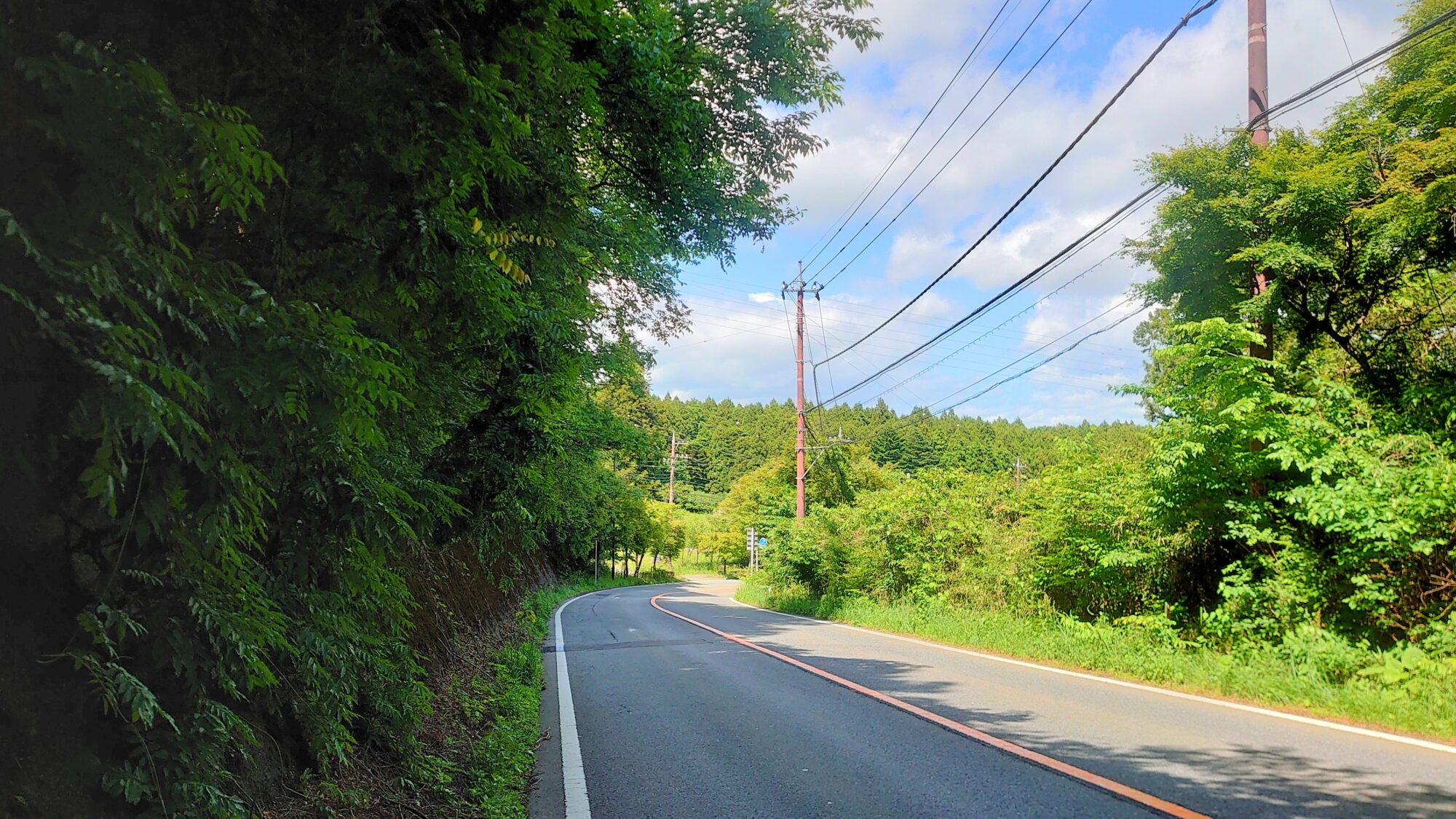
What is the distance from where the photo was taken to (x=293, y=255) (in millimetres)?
3162

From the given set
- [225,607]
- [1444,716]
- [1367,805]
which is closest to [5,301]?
[225,607]

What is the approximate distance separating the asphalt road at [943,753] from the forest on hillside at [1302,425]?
2.18 meters

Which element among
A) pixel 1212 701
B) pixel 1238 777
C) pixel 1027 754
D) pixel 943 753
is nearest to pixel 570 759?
pixel 943 753

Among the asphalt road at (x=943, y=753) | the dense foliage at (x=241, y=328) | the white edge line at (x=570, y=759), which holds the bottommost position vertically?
the white edge line at (x=570, y=759)

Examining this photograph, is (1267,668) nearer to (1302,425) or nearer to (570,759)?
(1302,425)

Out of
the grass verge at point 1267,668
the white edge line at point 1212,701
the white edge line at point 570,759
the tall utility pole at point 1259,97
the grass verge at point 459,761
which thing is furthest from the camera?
the tall utility pole at point 1259,97

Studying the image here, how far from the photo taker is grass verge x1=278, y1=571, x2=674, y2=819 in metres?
4.00

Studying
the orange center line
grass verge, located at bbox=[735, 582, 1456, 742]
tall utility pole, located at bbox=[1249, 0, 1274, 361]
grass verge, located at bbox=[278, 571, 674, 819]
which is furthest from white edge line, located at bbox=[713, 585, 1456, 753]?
grass verge, located at bbox=[278, 571, 674, 819]

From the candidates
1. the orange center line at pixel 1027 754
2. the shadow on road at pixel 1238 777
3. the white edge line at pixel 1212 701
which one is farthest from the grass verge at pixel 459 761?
the white edge line at pixel 1212 701

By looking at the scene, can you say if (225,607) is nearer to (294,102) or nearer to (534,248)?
(294,102)

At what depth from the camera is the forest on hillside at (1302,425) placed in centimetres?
782

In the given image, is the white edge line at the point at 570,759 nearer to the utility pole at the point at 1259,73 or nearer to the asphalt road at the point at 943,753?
the asphalt road at the point at 943,753

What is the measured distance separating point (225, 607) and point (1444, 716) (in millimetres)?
8374

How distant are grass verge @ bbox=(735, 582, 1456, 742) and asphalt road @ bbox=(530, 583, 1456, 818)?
71 centimetres
